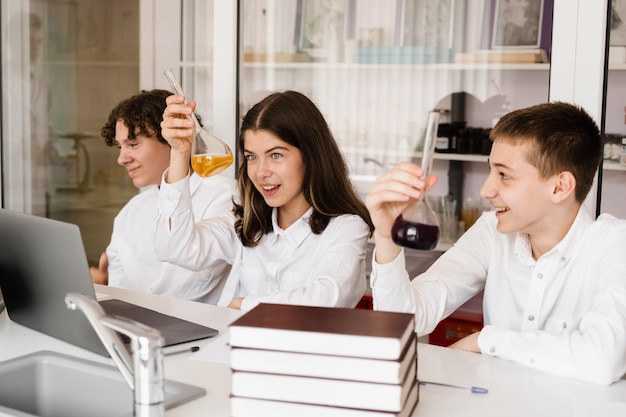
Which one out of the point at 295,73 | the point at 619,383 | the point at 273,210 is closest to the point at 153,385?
the point at 619,383

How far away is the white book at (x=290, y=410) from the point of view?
1.22 m

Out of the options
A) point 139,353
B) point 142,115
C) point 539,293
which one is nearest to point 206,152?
point 142,115

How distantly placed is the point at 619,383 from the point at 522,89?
5.59ft

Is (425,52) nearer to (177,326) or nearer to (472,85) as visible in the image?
(472,85)

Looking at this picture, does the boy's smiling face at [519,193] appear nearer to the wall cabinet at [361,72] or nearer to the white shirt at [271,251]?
the white shirt at [271,251]

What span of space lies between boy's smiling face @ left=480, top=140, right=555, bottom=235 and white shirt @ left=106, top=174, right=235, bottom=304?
1.05 m

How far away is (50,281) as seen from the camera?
1762mm

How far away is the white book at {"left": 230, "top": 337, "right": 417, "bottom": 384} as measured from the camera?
3.95 ft

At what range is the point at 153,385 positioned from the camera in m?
1.22

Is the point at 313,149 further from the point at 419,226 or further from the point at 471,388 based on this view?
the point at 471,388

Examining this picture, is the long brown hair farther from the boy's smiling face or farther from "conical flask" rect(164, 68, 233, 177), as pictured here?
the boy's smiling face

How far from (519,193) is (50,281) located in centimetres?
107

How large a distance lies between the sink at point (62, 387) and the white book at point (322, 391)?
0.29 meters

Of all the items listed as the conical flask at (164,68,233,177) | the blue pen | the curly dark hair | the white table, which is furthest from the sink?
the curly dark hair
